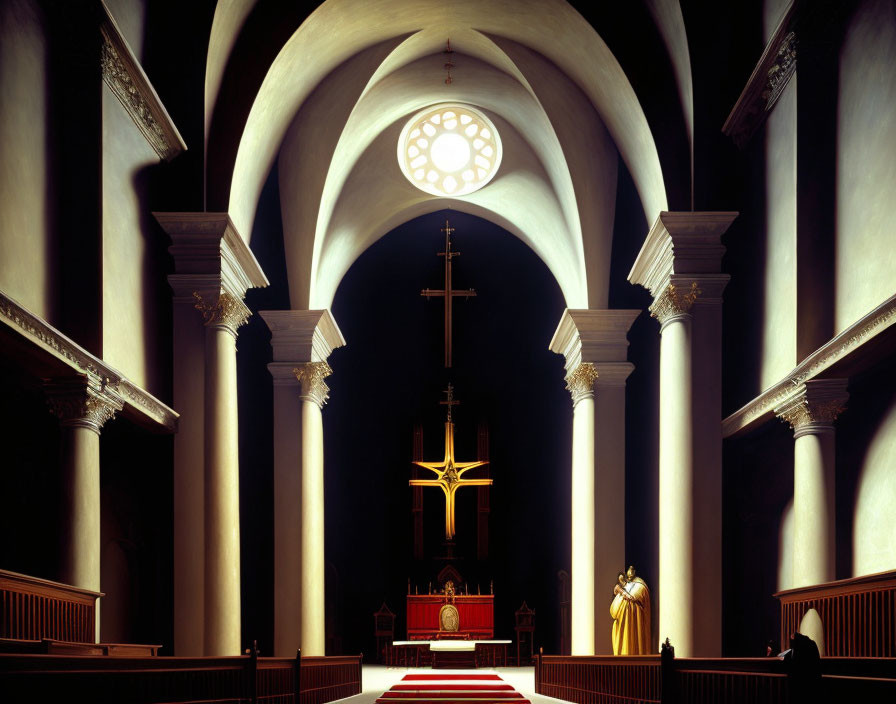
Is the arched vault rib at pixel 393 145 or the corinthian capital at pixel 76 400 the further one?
the arched vault rib at pixel 393 145

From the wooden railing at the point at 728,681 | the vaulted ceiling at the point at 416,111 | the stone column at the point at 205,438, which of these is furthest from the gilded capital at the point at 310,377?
the wooden railing at the point at 728,681

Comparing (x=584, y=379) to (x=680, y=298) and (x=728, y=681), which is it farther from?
(x=728, y=681)

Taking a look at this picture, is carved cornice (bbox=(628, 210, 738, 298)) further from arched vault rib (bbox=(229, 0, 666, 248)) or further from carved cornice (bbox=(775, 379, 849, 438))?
carved cornice (bbox=(775, 379, 849, 438))

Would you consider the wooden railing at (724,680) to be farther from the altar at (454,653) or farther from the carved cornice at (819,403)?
the altar at (454,653)

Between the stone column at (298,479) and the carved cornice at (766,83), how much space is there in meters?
7.81

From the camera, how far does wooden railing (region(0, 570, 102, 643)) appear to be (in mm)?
7910

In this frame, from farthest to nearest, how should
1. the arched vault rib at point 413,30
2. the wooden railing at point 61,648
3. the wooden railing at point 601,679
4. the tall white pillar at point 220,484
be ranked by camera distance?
the arched vault rib at point 413,30
the tall white pillar at point 220,484
the wooden railing at point 601,679
the wooden railing at point 61,648

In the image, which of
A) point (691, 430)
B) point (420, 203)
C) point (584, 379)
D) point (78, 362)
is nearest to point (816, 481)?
point (691, 430)

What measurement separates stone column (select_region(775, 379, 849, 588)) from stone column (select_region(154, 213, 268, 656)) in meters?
6.29

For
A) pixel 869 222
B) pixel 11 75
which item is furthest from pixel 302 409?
pixel 869 222

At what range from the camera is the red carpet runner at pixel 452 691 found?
11641 mm

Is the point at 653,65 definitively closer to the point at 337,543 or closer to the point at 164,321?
the point at 164,321

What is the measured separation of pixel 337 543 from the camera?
72.8 feet

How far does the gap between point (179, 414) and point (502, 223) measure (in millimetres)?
11105
